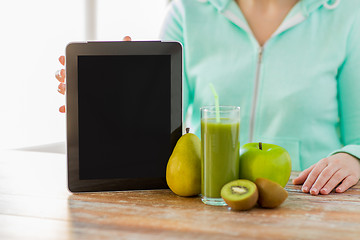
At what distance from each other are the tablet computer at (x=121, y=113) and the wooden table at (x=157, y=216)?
0.04 meters

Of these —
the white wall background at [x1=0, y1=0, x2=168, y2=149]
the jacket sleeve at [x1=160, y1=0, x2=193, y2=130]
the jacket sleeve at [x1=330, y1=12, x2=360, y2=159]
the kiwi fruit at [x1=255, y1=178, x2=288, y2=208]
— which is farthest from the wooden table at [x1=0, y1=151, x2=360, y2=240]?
the white wall background at [x1=0, y1=0, x2=168, y2=149]

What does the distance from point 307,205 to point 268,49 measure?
780mm

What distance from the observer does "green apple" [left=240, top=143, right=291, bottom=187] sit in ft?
2.97

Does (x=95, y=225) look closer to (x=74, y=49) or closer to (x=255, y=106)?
(x=74, y=49)

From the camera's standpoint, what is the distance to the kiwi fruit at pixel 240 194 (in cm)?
83

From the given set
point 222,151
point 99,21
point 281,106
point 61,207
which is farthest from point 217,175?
point 99,21

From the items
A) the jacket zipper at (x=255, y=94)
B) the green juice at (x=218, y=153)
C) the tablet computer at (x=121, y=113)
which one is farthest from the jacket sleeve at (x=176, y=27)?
the green juice at (x=218, y=153)

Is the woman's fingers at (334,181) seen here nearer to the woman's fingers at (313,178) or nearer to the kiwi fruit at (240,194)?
the woman's fingers at (313,178)

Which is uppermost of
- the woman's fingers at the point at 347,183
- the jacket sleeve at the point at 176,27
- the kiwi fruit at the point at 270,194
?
the jacket sleeve at the point at 176,27

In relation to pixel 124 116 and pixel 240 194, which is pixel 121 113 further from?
pixel 240 194

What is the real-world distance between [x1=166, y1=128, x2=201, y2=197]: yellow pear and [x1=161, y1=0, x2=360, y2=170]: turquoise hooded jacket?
622 millimetres

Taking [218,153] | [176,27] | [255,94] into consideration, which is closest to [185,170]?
[218,153]

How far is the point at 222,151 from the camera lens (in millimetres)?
879

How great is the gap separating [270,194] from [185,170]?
0.19 m
